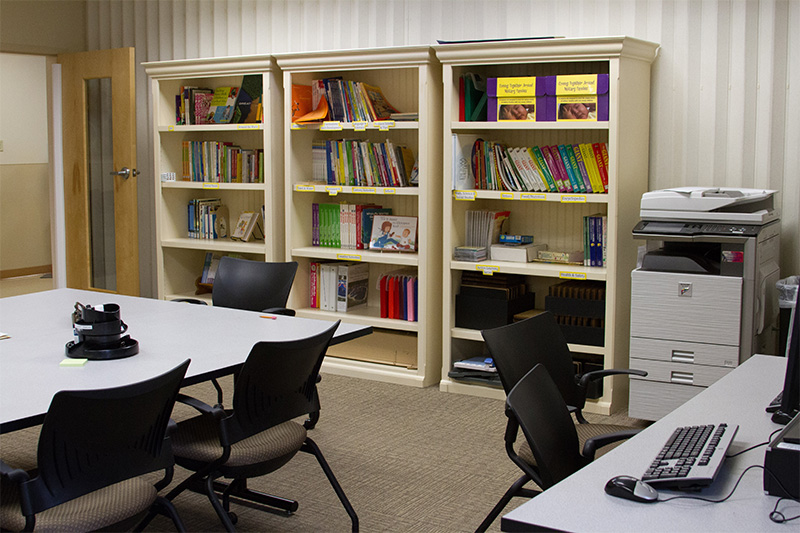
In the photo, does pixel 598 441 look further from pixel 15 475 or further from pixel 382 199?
pixel 382 199

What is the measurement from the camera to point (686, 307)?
12.5 ft

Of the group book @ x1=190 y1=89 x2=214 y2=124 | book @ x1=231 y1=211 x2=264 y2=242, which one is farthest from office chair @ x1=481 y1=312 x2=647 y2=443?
book @ x1=190 y1=89 x2=214 y2=124

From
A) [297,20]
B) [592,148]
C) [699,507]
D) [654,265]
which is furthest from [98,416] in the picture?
[297,20]

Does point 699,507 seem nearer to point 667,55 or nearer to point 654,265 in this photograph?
point 654,265

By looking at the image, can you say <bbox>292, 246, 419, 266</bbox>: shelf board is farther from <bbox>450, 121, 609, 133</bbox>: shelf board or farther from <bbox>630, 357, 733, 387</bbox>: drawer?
<bbox>630, 357, 733, 387</bbox>: drawer

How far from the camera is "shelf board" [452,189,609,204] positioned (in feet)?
13.7

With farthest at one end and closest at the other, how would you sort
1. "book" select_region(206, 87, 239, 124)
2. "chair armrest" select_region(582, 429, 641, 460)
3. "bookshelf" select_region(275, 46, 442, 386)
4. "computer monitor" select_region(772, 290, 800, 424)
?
"book" select_region(206, 87, 239, 124) → "bookshelf" select_region(275, 46, 442, 386) → "chair armrest" select_region(582, 429, 641, 460) → "computer monitor" select_region(772, 290, 800, 424)

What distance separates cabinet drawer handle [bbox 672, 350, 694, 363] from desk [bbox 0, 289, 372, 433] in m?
1.62

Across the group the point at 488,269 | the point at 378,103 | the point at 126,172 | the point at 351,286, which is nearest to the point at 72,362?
the point at 488,269

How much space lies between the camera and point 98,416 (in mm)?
2035

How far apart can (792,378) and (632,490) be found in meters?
0.64

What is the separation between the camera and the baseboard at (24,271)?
872cm

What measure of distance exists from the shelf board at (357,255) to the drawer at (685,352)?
141 centimetres

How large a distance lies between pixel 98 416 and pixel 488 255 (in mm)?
3025
